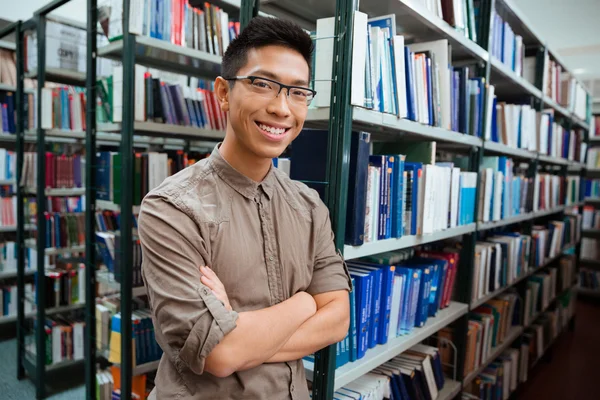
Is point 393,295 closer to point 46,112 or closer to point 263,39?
point 263,39

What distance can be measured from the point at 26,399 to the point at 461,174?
2914mm

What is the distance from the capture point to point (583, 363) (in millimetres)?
3658

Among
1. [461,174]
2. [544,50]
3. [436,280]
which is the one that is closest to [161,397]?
[436,280]

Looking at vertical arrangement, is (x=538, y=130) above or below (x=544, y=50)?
below

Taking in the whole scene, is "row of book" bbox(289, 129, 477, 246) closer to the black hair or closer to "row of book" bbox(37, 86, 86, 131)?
the black hair

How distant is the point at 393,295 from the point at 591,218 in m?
5.81

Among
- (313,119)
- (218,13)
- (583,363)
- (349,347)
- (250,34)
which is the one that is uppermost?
(218,13)

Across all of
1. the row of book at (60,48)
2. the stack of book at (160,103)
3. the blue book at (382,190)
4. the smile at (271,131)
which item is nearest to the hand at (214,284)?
the smile at (271,131)

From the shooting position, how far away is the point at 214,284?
92 cm

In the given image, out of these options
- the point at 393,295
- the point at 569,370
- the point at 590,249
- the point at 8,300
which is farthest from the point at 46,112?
the point at 590,249

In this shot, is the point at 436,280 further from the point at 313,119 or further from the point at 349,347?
the point at 313,119

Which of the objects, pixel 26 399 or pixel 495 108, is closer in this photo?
pixel 495 108

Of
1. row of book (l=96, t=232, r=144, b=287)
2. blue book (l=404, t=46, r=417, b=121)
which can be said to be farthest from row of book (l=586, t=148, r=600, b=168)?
row of book (l=96, t=232, r=144, b=287)

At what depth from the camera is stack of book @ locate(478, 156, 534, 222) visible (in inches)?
90.0
